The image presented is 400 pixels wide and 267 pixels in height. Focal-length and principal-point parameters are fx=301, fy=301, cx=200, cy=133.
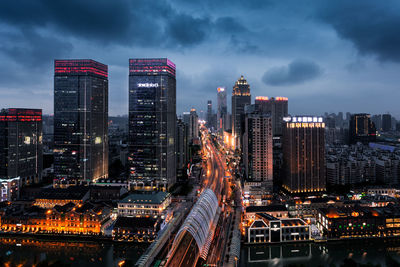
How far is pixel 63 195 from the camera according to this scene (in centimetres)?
4941

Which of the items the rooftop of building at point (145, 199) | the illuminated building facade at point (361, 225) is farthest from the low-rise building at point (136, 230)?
the illuminated building facade at point (361, 225)

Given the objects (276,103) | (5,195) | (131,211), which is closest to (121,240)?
(131,211)

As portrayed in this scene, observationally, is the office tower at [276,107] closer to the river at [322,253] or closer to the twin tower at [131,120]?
the twin tower at [131,120]

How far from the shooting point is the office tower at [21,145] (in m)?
59.0

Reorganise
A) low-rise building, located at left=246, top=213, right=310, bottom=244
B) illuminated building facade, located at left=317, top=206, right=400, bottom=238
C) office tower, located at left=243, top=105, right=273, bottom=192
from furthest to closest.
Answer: office tower, located at left=243, top=105, right=273, bottom=192 < illuminated building facade, located at left=317, top=206, right=400, bottom=238 < low-rise building, located at left=246, top=213, right=310, bottom=244

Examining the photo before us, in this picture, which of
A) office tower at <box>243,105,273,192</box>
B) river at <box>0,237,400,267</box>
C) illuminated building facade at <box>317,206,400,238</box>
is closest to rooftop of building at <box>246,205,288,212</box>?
illuminated building facade at <box>317,206,400,238</box>

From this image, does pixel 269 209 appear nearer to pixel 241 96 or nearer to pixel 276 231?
pixel 276 231

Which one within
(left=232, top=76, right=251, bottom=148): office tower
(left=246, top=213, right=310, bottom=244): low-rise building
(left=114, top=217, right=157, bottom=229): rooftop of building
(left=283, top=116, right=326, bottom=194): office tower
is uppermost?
(left=232, top=76, right=251, bottom=148): office tower

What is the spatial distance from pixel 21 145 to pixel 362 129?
125m

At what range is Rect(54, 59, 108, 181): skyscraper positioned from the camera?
61.3 m

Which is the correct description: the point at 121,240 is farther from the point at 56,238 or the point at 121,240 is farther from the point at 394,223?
the point at 394,223

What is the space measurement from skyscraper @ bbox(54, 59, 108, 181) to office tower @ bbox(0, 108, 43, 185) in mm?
7198

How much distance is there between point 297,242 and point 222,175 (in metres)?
36.4

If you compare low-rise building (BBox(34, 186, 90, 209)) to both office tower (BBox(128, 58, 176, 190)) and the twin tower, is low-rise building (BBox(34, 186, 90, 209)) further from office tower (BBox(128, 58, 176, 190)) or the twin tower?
office tower (BBox(128, 58, 176, 190))
